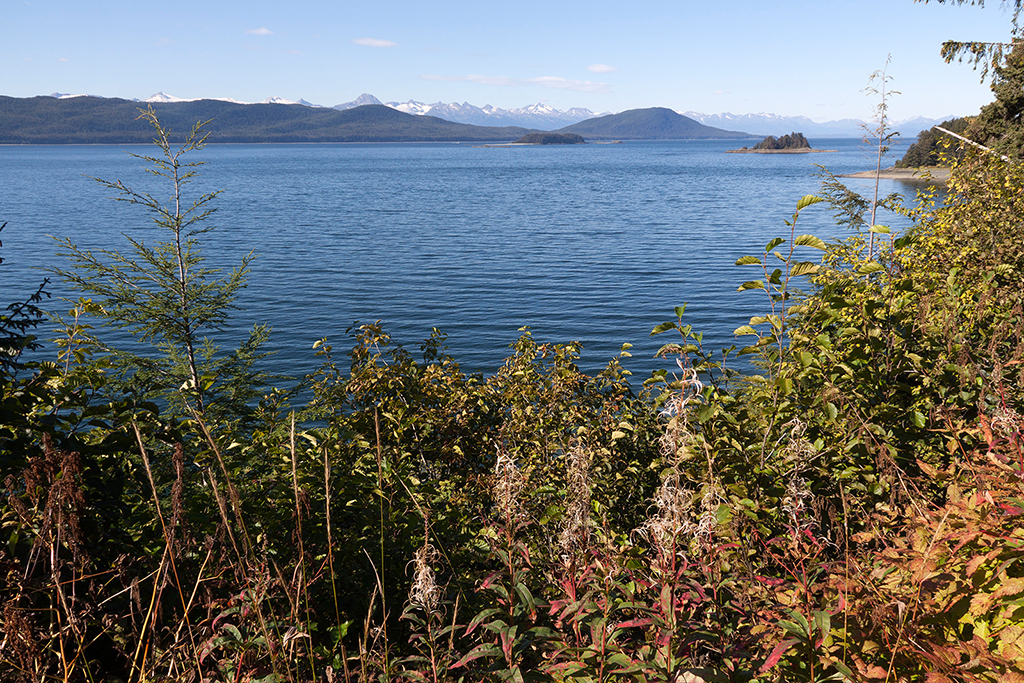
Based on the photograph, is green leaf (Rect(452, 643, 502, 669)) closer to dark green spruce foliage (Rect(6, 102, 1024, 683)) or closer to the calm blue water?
dark green spruce foliage (Rect(6, 102, 1024, 683))

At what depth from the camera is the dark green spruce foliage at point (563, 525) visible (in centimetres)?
233

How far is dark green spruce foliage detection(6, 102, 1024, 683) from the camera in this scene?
2.33 m

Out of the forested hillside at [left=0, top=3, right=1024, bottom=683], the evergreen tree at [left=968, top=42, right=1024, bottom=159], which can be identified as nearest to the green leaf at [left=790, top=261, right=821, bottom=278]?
the forested hillside at [left=0, top=3, right=1024, bottom=683]

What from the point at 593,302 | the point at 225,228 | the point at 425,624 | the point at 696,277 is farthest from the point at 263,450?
the point at 225,228

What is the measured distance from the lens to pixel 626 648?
2.52 m

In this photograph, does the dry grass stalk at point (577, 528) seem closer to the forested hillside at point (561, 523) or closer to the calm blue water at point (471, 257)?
the forested hillside at point (561, 523)

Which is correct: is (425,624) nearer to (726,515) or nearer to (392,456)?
(726,515)

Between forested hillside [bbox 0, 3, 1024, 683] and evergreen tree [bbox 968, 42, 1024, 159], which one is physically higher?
evergreen tree [bbox 968, 42, 1024, 159]

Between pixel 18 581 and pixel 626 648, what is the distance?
2.42 metres

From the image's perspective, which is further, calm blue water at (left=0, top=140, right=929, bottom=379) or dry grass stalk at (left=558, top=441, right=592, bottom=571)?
calm blue water at (left=0, top=140, right=929, bottom=379)

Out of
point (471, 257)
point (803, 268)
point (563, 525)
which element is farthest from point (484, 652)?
point (471, 257)

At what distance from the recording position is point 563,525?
Answer: 3188 millimetres

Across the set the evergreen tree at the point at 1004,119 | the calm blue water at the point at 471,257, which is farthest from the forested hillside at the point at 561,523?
the evergreen tree at the point at 1004,119

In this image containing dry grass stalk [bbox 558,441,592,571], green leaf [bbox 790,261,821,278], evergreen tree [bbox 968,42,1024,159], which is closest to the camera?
dry grass stalk [bbox 558,441,592,571]
